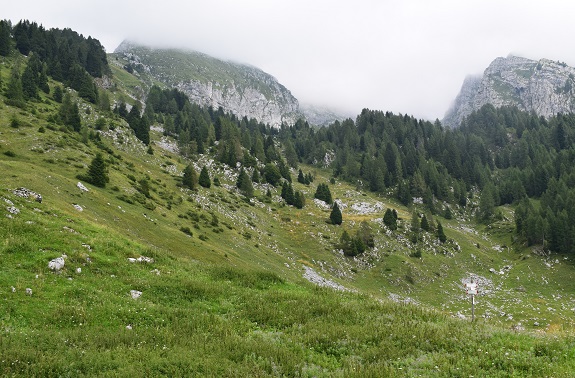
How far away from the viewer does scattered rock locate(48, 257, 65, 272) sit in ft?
56.0

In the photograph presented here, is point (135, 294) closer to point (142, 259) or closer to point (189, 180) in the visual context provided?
point (142, 259)

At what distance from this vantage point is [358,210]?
11125cm

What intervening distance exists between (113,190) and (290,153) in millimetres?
116567

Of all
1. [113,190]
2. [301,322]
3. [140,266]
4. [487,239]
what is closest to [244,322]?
[301,322]

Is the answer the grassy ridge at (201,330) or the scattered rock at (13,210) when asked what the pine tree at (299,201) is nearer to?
the grassy ridge at (201,330)

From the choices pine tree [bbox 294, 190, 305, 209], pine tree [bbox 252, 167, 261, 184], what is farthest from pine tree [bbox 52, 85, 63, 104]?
pine tree [bbox 294, 190, 305, 209]

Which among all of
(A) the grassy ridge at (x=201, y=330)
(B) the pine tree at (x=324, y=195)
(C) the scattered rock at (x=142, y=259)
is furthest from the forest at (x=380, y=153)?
(A) the grassy ridge at (x=201, y=330)

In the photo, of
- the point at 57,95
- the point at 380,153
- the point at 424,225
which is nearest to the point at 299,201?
the point at 424,225

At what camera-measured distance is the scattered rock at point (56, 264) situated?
17.1 m

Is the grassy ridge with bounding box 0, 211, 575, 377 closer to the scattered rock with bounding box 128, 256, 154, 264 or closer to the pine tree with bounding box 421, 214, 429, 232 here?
the scattered rock with bounding box 128, 256, 154, 264

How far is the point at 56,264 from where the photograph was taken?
56.7 ft

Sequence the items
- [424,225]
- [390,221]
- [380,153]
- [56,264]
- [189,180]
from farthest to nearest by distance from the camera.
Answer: [380,153]
[424,225]
[390,221]
[189,180]
[56,264]

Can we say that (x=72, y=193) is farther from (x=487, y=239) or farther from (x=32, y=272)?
(x=487, y=239)

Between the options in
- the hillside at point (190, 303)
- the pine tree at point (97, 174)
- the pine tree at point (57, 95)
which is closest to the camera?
the hillside at point (190, 303)
